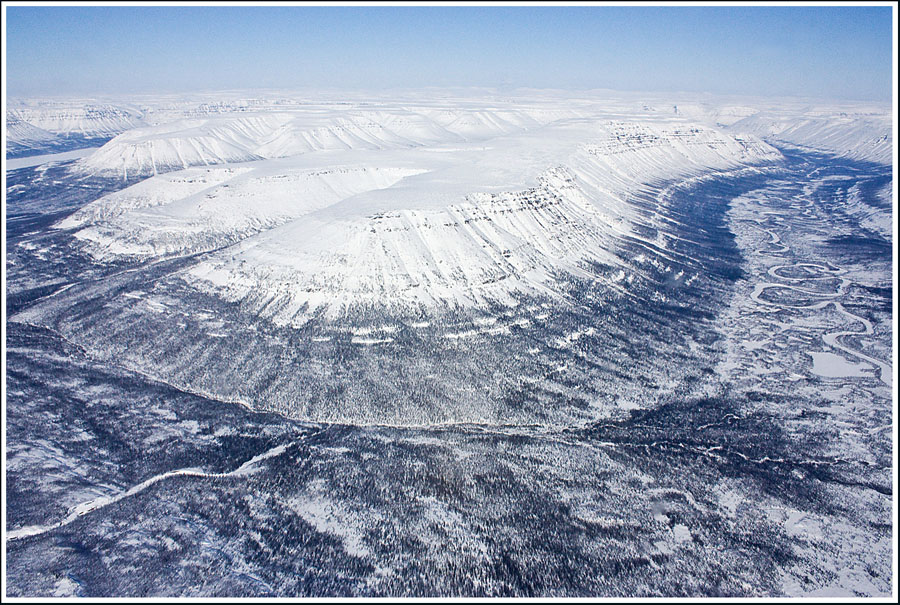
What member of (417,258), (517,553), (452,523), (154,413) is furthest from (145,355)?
(517,553)

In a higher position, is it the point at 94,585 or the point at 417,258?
the point at 417,258

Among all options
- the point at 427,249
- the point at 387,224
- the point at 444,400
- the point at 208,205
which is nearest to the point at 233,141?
the point at 208,205

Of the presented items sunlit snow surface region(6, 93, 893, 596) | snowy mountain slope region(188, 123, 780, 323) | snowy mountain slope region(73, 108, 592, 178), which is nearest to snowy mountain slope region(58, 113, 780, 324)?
snowy mountain slope region(188, 123, 780, 323)

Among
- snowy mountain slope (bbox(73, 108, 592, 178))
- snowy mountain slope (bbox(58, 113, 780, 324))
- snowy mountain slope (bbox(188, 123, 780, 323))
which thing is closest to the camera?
snowy mountain slope (bbox(188, 123, 780, 323))

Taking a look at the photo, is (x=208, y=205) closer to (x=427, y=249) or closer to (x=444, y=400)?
(x=427, y=249)

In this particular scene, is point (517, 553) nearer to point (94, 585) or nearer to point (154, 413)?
point (94, 585)

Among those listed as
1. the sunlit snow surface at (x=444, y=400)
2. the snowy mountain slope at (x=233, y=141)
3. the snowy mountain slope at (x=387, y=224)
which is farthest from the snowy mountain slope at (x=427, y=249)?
the snowy mountain slope at (x=233, y=141)

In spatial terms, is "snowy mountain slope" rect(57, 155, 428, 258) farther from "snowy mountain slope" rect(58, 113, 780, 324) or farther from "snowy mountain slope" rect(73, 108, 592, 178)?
"snowy mountain slope" rect(73, 108, 592, 178)

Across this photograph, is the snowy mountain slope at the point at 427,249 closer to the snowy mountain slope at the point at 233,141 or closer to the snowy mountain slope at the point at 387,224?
the snowy mountain slope at the point at 387,224
